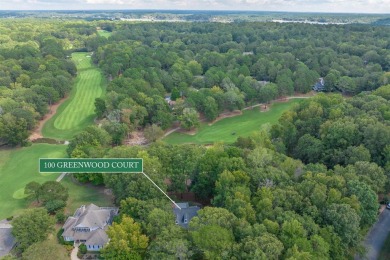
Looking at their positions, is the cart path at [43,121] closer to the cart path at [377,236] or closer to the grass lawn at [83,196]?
the grass lawn at [83,196]

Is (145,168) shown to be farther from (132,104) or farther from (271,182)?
(132,104)

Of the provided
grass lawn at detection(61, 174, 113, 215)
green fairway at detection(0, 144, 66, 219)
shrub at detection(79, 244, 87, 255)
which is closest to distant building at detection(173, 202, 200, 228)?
grass lawn at detection(61, 174, 113, 215)

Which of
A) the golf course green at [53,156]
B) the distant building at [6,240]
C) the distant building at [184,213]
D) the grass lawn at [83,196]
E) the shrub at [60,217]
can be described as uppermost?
the distant building at [184,213]

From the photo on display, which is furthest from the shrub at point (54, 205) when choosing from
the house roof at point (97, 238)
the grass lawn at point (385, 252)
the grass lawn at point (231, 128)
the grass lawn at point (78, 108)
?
the grass lawn at point (385, 252)

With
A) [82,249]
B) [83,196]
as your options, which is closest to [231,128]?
[83,196]

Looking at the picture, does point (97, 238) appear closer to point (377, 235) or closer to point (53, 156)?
→ point (53, 156)

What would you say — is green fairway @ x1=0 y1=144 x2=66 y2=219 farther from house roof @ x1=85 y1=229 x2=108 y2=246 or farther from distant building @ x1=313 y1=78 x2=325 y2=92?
distant building @ x1=313 y1=78 x2=325 y2=92

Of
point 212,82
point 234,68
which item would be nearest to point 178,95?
point 212,82
